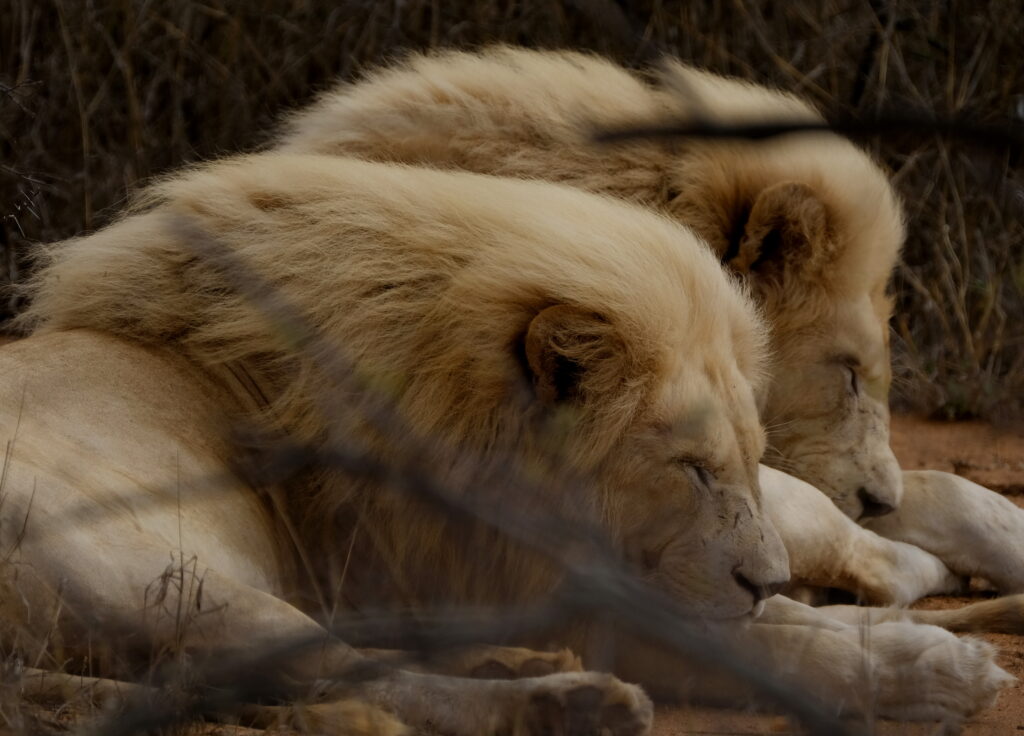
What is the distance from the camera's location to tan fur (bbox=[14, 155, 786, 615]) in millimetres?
3648

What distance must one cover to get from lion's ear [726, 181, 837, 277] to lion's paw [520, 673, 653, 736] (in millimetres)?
2096

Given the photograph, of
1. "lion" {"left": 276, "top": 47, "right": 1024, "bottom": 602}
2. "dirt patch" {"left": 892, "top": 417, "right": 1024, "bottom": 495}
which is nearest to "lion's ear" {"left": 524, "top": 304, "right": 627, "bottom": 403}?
"lion" {"left": 276, "top": 47, "right": 1024, "bottom": 602}

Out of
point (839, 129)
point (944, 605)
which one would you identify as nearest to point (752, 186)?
point (944, 605)

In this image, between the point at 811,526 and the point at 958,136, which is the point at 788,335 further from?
the point at 958,136

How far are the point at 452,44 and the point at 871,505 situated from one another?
4.28 m

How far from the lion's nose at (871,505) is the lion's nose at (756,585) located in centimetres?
146

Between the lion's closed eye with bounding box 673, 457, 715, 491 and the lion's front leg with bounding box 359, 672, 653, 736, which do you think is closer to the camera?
the lion's front leg with bounding box 359, 672, 653, 736

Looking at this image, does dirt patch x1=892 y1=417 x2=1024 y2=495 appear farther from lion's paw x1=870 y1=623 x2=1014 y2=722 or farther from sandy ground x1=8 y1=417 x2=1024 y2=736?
lion's paw x1=870 y1=623 x2=1014 y2=722

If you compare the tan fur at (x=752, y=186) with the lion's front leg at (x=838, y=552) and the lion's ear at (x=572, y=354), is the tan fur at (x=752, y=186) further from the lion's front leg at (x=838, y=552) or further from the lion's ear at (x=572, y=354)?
the lion's ear at (x=572, y=354)

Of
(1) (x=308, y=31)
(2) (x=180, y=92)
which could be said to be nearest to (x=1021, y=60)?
(1) (x=308, y=31)

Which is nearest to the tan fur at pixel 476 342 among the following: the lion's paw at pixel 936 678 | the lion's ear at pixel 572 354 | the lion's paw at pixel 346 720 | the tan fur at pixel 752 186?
the lion's ear at pixel 572 354

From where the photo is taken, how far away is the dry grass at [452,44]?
26.2 ft

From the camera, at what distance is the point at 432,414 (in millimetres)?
3676

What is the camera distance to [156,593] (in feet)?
10.5
